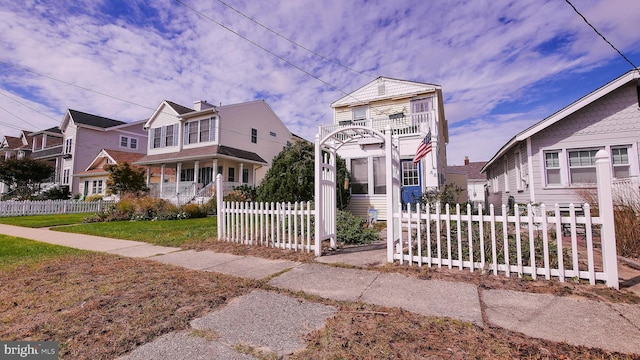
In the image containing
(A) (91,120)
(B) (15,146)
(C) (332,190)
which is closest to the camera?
(C) (332,190)

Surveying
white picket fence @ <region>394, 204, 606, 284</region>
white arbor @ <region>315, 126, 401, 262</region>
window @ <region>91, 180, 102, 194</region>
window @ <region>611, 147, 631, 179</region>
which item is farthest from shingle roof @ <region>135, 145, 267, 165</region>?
window @ <region>611, 147, 631, 179</region>

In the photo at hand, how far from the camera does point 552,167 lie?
976cm

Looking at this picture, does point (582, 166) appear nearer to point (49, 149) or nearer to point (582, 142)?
point (582, 142)

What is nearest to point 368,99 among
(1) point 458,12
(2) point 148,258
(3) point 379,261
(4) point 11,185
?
(1) point 458,12

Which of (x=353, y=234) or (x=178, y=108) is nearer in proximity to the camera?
(x=353, y=234)

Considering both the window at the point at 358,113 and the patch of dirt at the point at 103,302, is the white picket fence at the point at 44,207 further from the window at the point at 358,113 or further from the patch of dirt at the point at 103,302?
the window at the point at 358,113

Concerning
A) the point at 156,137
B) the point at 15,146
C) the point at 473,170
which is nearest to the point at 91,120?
the point at 156,137

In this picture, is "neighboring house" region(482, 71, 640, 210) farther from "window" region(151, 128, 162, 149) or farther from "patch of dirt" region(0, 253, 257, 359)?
"window" region(151, 128, 162, 149)

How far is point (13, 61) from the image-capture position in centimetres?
1120

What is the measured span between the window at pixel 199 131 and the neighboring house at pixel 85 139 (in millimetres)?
12484

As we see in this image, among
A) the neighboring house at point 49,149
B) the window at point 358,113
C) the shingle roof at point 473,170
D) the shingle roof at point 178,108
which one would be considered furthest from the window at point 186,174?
the shingle roof at point 473,170

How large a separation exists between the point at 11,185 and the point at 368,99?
35.4 m

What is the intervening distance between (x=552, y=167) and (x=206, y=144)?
64.4ft

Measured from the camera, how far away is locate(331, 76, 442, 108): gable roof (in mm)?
14758
